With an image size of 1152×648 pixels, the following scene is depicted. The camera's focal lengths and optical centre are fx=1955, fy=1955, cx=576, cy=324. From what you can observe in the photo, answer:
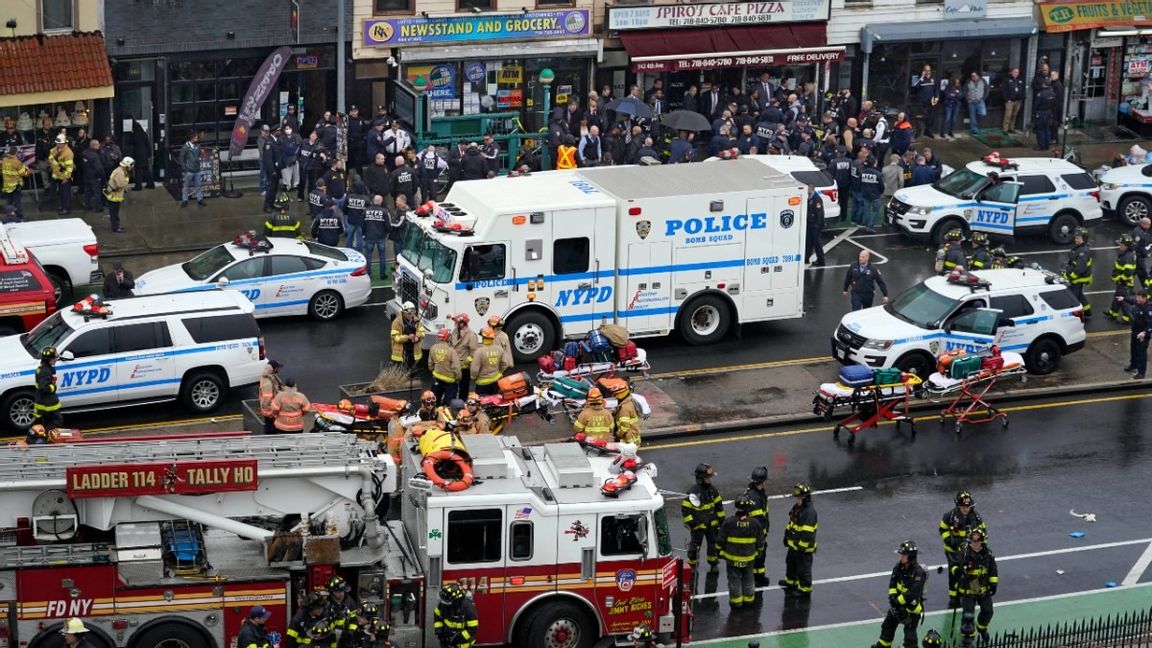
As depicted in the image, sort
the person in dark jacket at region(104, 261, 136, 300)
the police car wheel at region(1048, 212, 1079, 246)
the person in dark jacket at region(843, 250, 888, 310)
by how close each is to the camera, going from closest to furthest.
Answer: the person in dark jacket at region(104, 261, 136, 300), the person in dark jacket at region(843, 250, 888, 310), the police car wheel at region(1048, 212, 1079, 246)

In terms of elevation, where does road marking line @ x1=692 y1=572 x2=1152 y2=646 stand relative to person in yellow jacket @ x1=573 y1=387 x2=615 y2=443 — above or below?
below

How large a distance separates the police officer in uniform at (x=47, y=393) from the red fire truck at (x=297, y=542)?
663 centimetres

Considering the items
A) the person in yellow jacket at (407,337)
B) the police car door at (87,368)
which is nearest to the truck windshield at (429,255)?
the person in yellow jacket at (407,337)

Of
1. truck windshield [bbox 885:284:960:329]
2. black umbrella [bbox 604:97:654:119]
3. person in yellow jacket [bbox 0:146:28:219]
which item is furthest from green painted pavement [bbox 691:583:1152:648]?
person in yellow jacket [bbox 0:146:28:219]

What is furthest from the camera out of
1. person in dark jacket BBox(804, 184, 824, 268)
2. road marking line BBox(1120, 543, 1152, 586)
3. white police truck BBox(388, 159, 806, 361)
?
person in dark jacket BBox(804, 184, 824, 268)

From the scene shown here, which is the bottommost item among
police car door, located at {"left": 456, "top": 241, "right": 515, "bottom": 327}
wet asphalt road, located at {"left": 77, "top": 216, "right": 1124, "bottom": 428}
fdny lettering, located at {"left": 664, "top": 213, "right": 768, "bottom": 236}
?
wet asphalt road, located at {"left": 77, "top": 216, "right": 1124, "bottom": 428}

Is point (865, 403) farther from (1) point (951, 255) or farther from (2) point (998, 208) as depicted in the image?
(2) point (998, 208)

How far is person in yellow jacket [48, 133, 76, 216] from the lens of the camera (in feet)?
126

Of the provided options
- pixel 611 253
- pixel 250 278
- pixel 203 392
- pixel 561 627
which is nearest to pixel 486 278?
pixel 611 253

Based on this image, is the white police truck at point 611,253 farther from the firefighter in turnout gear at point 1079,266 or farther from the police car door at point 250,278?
the firefighter in turnout gear at point 1079,266

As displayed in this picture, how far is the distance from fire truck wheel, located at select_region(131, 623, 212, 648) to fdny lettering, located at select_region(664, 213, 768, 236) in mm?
13595

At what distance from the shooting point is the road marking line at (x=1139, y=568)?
2417 cm

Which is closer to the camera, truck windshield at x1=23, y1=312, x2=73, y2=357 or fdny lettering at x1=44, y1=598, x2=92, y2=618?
fdny lettering at x1=44, y1=598, x2=92, y2=618

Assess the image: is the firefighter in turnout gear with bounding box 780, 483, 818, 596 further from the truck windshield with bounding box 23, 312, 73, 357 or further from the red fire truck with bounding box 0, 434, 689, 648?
the truck windshield with bounding box 23, 312, 73, 357
